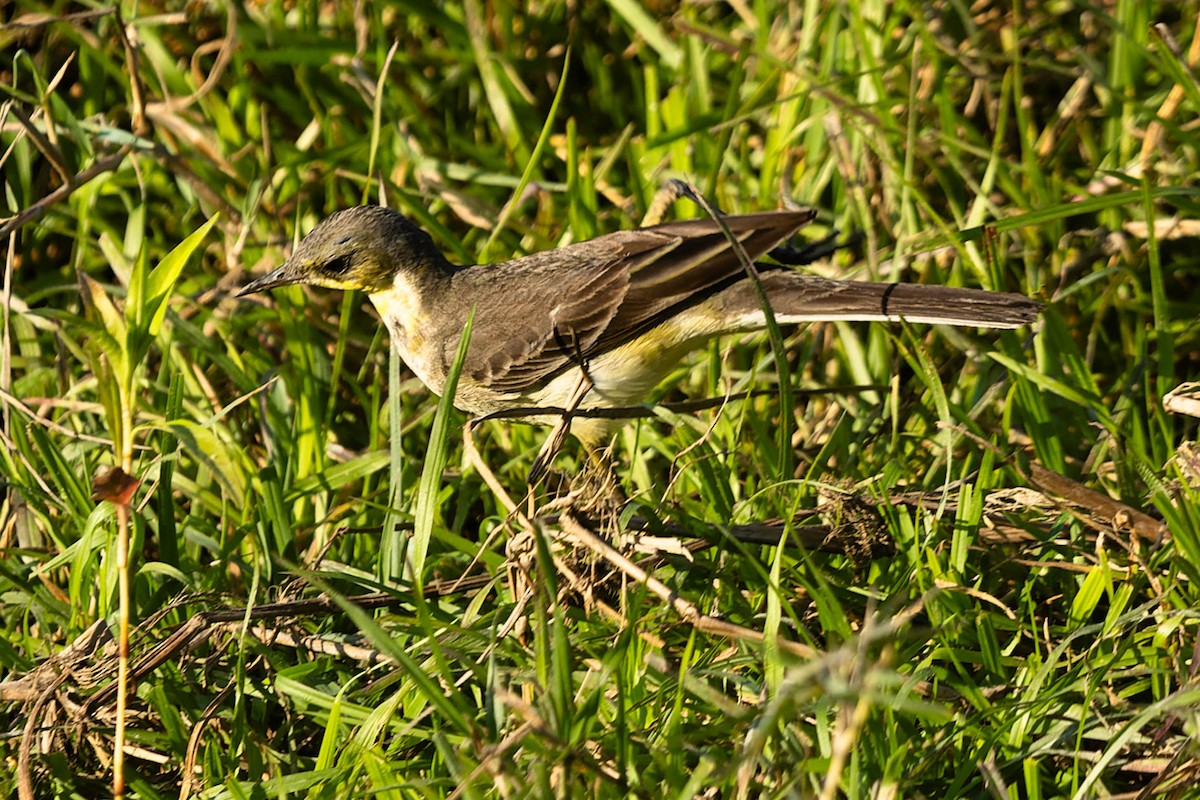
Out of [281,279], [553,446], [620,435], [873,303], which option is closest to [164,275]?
[553,446]

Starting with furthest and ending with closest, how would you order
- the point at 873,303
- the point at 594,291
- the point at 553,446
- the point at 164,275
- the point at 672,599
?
1. the point at 594,291
2. the point at 873,303
3. the point at 553,446
4. the point at 164,275
5. the point at 672,599

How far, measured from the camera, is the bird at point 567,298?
5.44 m

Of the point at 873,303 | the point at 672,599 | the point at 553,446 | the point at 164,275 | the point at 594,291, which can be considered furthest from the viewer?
the point at 594,291

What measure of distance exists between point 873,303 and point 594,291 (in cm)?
118

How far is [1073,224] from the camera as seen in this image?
645 cm

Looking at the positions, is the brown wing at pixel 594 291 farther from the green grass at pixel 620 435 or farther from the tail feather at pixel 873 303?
the green grass at pixel 620 435

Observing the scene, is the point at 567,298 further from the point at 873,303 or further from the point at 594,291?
the point at 873,303

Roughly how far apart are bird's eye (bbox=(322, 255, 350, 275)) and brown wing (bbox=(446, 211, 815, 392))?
18.8 inches

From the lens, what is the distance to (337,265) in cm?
573

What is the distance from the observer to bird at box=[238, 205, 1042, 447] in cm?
544

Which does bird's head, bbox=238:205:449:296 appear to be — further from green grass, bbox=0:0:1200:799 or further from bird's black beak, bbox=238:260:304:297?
green grass, bbox=0:0:1200:799

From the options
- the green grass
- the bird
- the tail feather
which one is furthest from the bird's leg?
the tail feather

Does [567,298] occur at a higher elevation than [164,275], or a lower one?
lower

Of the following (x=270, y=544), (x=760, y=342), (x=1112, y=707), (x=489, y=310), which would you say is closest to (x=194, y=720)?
(x=270, y=544)
